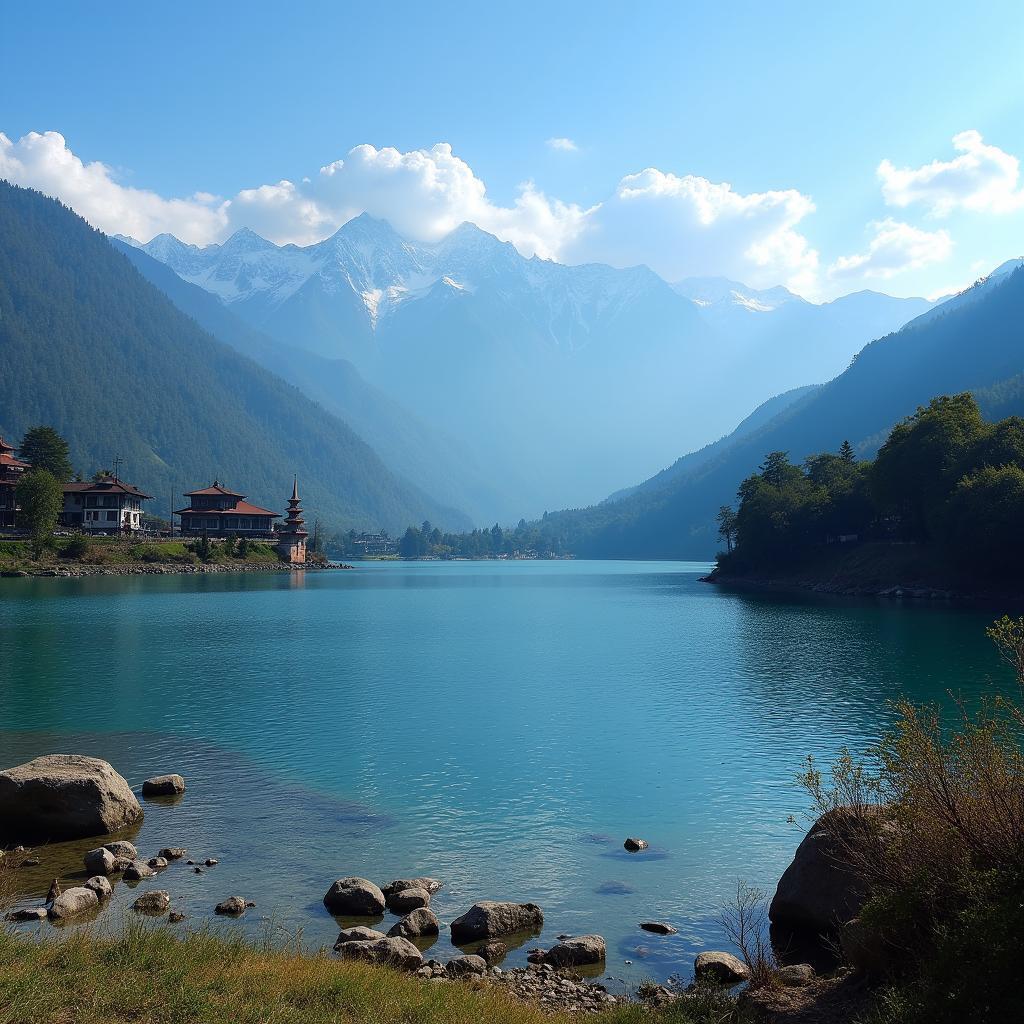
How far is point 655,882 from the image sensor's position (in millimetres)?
16688

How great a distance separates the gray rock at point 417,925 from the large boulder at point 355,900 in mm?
728

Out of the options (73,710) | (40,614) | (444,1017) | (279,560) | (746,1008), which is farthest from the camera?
(279,560)

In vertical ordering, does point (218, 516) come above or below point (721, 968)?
above

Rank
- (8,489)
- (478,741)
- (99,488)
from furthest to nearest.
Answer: (99,488)
(8,489)
(478,741)

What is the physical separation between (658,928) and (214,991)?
800 cm

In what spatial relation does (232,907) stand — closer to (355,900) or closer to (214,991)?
(355,900)

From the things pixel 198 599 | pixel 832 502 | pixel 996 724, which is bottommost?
pixel 198 599

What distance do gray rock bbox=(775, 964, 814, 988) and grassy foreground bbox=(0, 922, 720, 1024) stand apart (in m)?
2.35

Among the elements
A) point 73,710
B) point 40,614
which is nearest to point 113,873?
point 73,710

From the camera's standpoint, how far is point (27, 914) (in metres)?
13.7

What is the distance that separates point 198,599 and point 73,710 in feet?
185

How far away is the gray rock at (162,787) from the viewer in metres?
21.6

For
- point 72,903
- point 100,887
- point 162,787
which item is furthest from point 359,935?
point 162,787

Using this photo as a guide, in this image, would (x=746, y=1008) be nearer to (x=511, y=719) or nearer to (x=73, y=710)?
(x=511, y=719)
